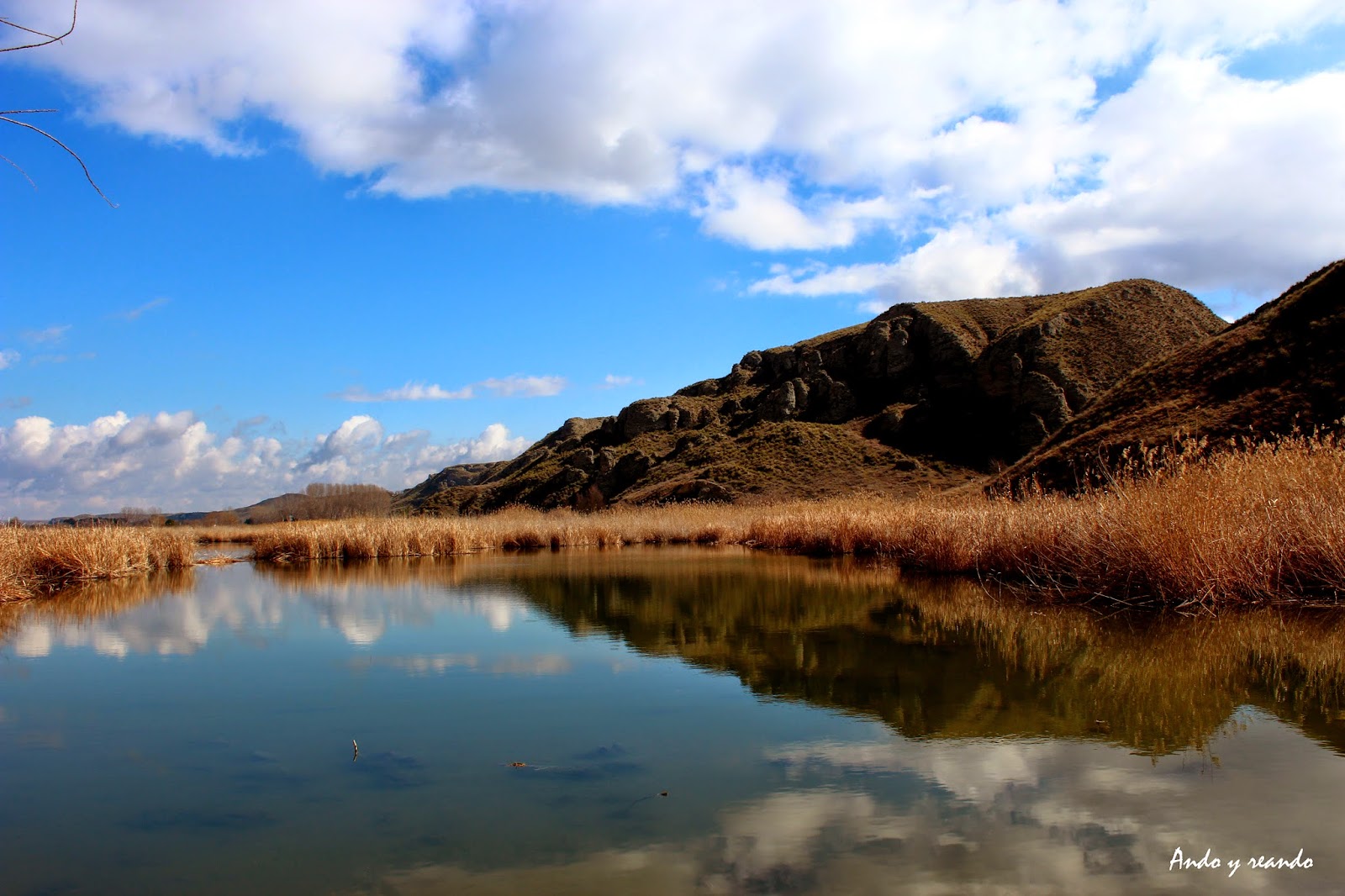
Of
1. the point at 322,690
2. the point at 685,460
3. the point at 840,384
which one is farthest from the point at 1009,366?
the point at 322,690

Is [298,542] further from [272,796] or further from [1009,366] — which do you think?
[1009,366]

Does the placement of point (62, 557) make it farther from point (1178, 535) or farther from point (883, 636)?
point (1178, 535)

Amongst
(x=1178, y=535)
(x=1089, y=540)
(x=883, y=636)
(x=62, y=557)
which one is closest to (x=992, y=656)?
(x=883, y=636)

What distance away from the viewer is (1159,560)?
11242mm

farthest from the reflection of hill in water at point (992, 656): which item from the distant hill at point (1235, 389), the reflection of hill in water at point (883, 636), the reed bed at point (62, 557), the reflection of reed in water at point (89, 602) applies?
the distant hill at point (1235, 389)

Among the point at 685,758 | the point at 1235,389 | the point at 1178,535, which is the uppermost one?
the point at 1235,389

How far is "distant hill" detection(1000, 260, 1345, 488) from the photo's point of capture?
23859mm

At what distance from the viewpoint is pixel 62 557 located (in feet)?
59.9

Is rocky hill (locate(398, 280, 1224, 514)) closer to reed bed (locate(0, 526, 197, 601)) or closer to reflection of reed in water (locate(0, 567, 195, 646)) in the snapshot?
reed bed (locate(0, 526, 197, 601))

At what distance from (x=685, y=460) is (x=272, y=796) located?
61.6 metres

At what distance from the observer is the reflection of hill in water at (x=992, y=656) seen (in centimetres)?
617

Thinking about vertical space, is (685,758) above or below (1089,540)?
below

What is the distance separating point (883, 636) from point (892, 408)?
57122mm

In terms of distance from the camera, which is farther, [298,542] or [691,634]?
[298,542]
